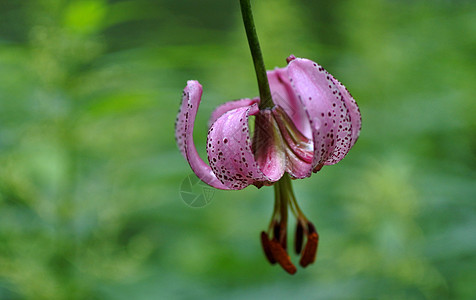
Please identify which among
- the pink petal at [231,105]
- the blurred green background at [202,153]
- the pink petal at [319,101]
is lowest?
the pink petal at [319,101]

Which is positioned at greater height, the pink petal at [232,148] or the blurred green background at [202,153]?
the blurred green background at [202,153]

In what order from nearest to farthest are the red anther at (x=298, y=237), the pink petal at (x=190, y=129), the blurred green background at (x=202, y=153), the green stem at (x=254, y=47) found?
1. the green stem at (x=254, y=47)
2. the pink petal at (x=190, y=129)
3. the red anther at (x=298, y=237)
4. the blurred green background at (x=202, y=153)

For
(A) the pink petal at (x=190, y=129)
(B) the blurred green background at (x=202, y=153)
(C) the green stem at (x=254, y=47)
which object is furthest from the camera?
(B) the blurred green background at (x=202, y=153)

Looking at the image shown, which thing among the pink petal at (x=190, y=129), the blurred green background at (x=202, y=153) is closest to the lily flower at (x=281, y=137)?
the pink petal at (x=190, y=129)

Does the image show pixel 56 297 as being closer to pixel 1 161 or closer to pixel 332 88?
pixel 1 161

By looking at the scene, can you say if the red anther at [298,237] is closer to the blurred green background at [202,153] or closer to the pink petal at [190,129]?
the pink petal at [190,129]

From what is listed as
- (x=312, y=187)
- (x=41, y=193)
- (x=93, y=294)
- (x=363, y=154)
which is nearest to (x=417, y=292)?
(x=312, y=187)

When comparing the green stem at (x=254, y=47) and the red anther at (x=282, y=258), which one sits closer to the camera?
the green stem at (x=254, y=47)

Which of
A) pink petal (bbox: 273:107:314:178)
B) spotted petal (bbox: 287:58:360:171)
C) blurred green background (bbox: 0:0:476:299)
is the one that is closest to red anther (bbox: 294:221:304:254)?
pink petal (bbox: 273:107:314:178)

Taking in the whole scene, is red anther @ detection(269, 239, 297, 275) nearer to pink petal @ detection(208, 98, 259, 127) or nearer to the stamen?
the stamen
